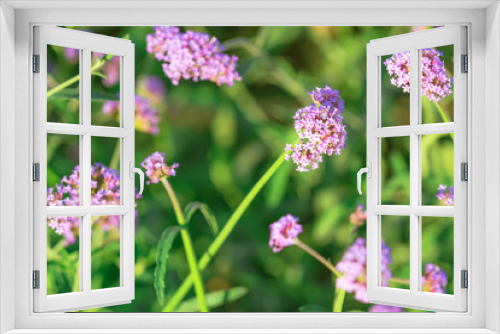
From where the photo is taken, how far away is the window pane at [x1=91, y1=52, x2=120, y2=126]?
3.10 metres

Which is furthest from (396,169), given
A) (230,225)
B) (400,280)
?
(230,225)

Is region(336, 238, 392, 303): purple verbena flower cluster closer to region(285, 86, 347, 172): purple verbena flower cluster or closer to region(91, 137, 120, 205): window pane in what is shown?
region(285, 86, 347, 172): purple verbena flower cluster

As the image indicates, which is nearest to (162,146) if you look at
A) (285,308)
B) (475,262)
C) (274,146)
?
(274,146)

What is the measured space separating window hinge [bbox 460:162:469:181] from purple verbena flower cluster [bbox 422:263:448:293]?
0.80 meters

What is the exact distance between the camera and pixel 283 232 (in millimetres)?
3342

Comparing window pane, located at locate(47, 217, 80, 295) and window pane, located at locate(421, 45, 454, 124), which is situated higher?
window pane, located at locate(421, 45, 454, 124)

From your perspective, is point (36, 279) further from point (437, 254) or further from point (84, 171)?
point (437, 254)

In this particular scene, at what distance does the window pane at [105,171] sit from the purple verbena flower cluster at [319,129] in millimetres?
1057

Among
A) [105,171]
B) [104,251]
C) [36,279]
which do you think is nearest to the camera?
[36,279]

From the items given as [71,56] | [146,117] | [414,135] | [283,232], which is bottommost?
[283,232]

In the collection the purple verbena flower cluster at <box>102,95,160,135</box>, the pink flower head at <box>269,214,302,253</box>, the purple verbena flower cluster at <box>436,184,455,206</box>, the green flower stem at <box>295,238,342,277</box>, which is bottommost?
the green flower stem at <box>295,238,342,277</box>

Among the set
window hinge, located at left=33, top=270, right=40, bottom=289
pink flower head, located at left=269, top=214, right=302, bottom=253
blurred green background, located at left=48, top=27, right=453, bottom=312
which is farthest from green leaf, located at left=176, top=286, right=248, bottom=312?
window hinge, located at left=33, top=270, right=40, bottom=289

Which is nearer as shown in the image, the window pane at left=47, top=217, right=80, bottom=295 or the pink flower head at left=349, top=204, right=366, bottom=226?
the window pane at left=47, top=217, right=80, bottom=295

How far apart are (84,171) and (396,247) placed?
1.89m
